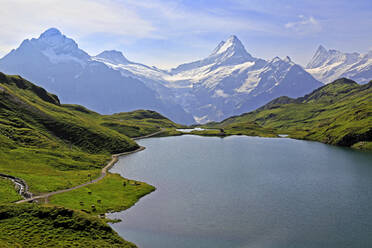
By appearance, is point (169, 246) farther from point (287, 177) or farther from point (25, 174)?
point (287, 177)

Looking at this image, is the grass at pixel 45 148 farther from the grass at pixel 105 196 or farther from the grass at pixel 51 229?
the grass at pixel 51 229

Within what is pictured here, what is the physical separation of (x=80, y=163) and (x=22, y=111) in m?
66.0

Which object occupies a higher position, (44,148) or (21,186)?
(44,148)

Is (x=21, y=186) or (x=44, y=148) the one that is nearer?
(x=21, y=186)

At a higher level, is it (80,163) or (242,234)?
(80,163)

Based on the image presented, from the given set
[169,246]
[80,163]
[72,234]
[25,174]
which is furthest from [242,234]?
[80,163]

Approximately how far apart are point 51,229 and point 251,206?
2062 inches

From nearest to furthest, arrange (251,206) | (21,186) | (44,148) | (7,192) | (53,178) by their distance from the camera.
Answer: (7,192) → (251,206) → (21,186) → (53,178) → (44,148)

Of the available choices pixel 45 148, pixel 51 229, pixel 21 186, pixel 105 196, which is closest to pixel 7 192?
pixel 21 186

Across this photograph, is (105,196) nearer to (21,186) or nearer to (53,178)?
(53,178)

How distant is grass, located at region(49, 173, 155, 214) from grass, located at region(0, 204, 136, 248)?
47.1 ft

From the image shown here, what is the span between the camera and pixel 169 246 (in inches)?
2699

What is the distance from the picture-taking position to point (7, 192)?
87750 millimetres

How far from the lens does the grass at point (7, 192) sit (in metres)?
83.3
